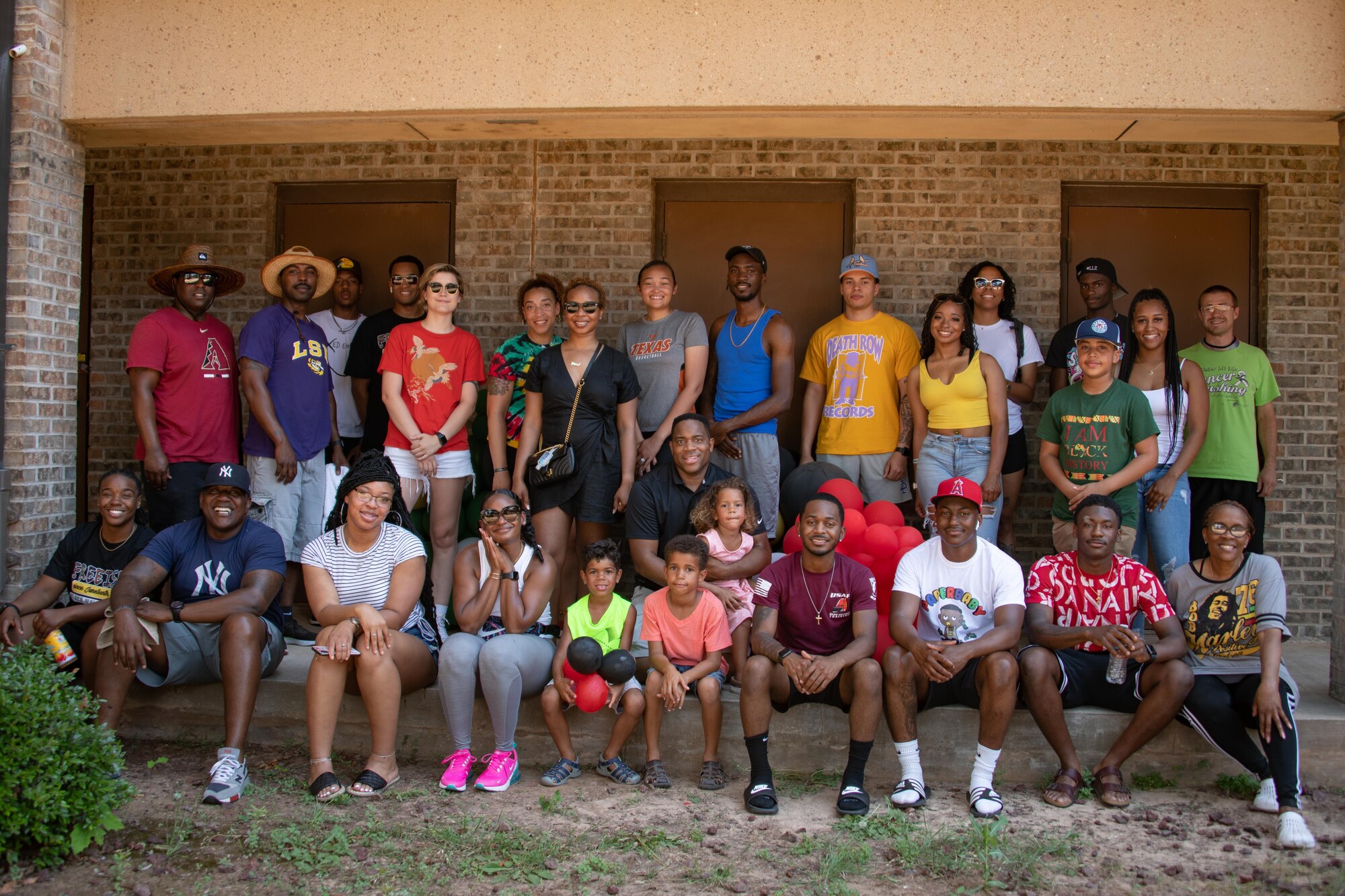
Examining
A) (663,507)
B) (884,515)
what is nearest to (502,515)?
(663,507)

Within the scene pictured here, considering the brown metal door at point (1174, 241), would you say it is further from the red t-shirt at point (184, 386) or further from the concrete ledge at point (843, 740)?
the red t-shirt at point (184, 386)

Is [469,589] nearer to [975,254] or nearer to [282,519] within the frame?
[282,519]

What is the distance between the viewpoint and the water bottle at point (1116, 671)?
465 centimetres

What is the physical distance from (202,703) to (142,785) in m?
0.66

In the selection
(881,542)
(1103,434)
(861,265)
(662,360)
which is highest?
(861,265)

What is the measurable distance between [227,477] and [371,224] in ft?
9.77

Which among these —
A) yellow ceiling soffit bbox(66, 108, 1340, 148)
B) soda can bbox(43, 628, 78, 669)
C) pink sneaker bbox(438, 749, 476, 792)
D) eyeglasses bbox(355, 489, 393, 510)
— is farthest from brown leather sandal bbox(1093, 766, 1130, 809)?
soda can bbox(43, 628, 78, 669)

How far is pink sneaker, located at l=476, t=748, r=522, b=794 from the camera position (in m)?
4.59

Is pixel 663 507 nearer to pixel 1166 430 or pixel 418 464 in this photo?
pixel 418 464

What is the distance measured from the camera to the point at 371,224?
741 centimetres

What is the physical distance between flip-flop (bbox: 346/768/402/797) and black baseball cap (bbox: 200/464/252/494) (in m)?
1.47

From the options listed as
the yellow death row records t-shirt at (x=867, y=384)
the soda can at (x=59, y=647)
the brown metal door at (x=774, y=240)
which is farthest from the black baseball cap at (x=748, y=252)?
the soda can at (x=59, y=647)

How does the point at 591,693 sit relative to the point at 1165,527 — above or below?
below

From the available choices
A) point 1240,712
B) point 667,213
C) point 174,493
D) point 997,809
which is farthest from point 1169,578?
point 174,493
